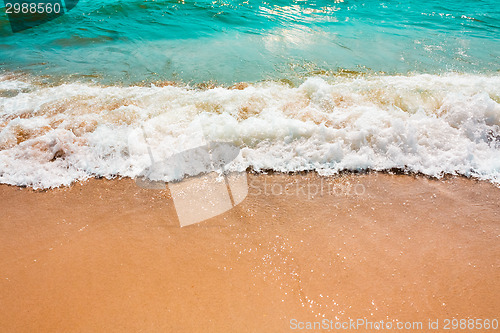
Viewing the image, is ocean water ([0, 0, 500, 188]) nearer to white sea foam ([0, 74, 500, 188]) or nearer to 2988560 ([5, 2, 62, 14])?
white sea foam ([0, 74, 500, 188])

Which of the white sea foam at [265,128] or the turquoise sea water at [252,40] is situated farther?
the turquoise sea water at [252,40]

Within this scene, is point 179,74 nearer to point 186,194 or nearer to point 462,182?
point 186,194

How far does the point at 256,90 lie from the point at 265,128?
1.18 m

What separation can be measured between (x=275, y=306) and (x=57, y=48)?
733 cm

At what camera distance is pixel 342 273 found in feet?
7.42

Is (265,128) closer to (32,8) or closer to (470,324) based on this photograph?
(470,324)

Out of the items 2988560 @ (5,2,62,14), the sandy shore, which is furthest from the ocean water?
2988560 @ (5,2,62,14)

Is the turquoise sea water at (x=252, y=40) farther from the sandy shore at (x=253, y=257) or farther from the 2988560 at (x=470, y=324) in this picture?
the 2988560 at (x=470, y=324)

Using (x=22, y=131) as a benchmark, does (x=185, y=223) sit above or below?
below

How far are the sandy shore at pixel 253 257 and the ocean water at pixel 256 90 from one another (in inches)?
16.4

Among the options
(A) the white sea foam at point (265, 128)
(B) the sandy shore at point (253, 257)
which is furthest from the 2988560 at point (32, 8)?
(B) the sandy shore at point (253, 257)

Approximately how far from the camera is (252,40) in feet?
21.7

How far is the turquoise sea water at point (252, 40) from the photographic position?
5.44 m

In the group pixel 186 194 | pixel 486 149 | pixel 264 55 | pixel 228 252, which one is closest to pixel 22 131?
pixel 186 194
